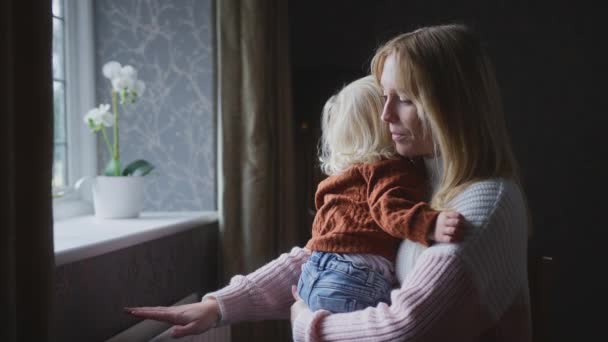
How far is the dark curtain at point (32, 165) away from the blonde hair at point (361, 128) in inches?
24.5

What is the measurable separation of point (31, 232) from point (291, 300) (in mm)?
667

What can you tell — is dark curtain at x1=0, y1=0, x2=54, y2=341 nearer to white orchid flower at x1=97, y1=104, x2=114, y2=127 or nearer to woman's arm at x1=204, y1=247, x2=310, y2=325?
woman's arm at x1=204, y1=247, x2=310, y2=325

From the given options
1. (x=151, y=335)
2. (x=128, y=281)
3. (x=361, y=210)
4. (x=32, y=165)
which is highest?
(x=32, y=165)

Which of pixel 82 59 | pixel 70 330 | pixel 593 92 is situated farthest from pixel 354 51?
pixel 70 330

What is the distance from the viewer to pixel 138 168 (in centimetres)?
203

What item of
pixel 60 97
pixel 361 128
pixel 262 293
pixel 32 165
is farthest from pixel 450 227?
pixel 60 97

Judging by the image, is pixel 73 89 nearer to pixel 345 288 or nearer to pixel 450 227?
pixel 345 288

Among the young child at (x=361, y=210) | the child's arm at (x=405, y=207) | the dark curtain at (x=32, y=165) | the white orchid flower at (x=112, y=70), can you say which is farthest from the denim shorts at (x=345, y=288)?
the white orchid flower at (x=112, y=70)

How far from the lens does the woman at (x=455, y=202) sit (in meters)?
0.92

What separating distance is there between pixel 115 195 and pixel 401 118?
1.26m

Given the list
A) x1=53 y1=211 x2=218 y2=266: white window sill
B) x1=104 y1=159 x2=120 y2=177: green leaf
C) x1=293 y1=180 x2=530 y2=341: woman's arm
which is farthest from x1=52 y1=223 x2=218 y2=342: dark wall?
x1=293 y1=180 x2=530 y2=341: woman's arm

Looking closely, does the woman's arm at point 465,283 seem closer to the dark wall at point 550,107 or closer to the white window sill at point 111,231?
the white window sill at point 111,231

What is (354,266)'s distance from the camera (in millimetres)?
1144

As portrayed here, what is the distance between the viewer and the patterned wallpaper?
7.26 ft
